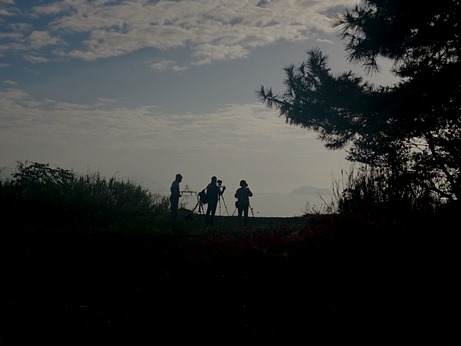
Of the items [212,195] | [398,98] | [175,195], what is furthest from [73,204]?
[398,98]

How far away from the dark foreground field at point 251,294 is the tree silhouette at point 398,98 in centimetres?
366

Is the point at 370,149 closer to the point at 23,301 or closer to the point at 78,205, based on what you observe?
the point at 23,301

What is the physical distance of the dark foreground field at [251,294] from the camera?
4617mm

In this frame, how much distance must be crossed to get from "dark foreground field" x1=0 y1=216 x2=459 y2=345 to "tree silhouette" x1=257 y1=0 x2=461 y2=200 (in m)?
3.66

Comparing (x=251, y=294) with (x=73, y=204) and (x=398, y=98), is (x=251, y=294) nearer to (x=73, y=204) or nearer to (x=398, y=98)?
(x=398, y=98)

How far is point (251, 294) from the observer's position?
5766mm

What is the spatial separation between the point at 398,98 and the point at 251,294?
240 inches

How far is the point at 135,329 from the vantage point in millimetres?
4758

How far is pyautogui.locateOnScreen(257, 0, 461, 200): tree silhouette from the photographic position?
9.44 m

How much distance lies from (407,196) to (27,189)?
13.5 meters

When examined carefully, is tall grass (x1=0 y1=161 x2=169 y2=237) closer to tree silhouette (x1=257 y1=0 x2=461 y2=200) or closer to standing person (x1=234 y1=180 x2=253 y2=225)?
standing person (x1=234 y1=180 x2=253 y2=225)

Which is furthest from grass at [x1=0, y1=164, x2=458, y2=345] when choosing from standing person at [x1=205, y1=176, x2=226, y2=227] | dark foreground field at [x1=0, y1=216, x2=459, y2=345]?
standing person at [x1=205, y1=176, x2=226, y2=227]

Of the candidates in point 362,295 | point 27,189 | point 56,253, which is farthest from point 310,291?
point 27,189

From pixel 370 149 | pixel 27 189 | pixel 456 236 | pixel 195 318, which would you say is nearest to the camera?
pixel 195 318
